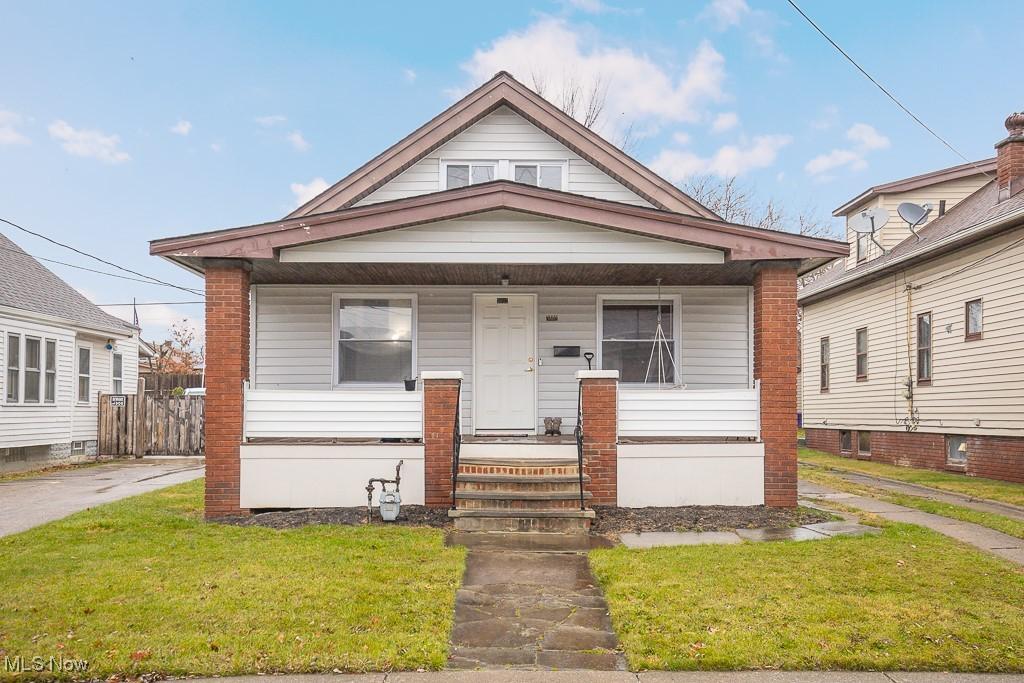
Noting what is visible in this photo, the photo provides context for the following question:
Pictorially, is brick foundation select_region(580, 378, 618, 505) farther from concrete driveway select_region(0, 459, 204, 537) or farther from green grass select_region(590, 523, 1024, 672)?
concrete driveway select_region(0, 459, 204, 537)

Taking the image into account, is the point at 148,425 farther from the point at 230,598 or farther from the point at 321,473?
the point at 230,598

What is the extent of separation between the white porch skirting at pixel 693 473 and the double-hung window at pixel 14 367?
1377cm

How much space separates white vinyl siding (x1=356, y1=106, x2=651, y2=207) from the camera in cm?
1216

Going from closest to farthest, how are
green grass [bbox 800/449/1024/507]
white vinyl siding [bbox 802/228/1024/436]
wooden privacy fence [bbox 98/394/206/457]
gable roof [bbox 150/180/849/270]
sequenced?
gable roof [bbox 150/180/849/270], green grass [bbox 800/449/1024/507], white vinyl siding [bbox 802/228/1024/436], wooden privacy fence [bbox 98/394/206/457]

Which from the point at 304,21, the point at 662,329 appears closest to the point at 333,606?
the point at 662,329

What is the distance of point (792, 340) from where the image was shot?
30.4ft

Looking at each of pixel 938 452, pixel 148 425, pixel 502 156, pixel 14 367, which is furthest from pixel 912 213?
pixel 14 367

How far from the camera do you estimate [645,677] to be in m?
4.42

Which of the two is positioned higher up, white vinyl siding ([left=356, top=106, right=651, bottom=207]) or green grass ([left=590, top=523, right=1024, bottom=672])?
white vinyl siding ([left=356, top=106, right=651, bottom=207])

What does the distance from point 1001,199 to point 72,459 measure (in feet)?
70.0

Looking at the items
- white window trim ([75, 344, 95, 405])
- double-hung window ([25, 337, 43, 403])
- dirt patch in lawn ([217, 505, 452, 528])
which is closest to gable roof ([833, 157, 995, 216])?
dirt patch in lawn ([217, 505, 452, 528])

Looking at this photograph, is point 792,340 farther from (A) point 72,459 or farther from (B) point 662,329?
(A) point 72,459

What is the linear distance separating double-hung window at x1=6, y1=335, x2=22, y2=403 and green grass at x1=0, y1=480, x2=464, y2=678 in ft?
32.1

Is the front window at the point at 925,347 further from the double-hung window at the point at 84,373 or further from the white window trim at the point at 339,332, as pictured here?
the double-hung window at the point at 84,373
